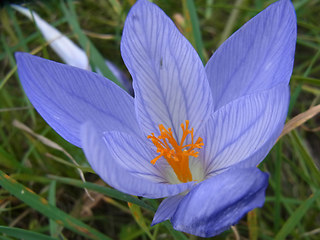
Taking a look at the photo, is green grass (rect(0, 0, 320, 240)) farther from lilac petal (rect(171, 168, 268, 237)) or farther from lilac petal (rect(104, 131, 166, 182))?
lilac petal (rect(171, 168, 268, 237))

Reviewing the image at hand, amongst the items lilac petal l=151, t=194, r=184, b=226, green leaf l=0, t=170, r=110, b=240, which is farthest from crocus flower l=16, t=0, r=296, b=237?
green leaf l=0, t=170, r=110, b=240

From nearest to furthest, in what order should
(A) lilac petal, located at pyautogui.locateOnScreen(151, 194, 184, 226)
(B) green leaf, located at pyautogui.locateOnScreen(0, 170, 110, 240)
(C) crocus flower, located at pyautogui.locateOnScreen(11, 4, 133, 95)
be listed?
(A) lilac petal, located at pyautogui.locateOnScreen(151, 194, 184, 226) → (B) green leaf, located at pyautogui.locateOnScreen(0, 170, 110, 240) → (C) crocus flower, located at pyautogui.locateOnScreen(11, 4, 133, 95)

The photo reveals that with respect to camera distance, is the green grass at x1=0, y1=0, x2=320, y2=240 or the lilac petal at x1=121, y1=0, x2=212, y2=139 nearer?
the lilac petal at x1=121, y1=0, x2=212, y2=139

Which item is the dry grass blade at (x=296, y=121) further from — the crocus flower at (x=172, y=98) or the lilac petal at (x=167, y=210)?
the lilac petal at (x=167, y=210)

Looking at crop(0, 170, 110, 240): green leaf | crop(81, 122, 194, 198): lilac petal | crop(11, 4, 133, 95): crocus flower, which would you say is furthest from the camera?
crop(11, 4, 133, 95): crocus flower

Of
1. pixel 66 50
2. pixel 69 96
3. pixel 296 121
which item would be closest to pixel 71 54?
pixel 66 50

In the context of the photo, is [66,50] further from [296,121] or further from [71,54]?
[296,121]

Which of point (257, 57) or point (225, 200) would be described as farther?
point (257, 57)

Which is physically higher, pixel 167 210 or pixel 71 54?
pixel 71 54
